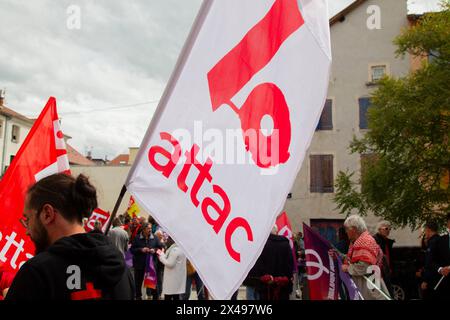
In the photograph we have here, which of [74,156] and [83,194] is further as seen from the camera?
[74,156]

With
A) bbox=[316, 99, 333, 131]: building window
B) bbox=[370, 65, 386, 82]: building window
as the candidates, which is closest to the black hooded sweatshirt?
bbox=[316, 99, 333, 131]: building window

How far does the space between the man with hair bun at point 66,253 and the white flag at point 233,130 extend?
501 mm

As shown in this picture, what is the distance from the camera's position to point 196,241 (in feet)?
9.11

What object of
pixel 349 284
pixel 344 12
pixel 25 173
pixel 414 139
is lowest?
pixel 349 284

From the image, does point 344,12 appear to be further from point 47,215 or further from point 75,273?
point 75,273

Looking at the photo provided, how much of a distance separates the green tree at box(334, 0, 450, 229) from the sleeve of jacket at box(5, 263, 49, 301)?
68.1 ft

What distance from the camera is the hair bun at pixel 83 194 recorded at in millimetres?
2297

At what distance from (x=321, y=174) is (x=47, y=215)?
28983 mm

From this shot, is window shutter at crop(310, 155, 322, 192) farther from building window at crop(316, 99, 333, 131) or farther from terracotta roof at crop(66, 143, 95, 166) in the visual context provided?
terracotta roof at crop(66, 143, 95, 166)

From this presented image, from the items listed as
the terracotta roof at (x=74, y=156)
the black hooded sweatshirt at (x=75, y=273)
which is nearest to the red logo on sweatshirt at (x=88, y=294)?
the black hooded sweatshirt at (x=75, y=273)

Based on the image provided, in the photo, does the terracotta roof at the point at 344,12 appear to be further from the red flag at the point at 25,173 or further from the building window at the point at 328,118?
the red flag at the point at 25,173

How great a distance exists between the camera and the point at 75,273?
209cm

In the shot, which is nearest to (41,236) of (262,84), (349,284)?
(262,84)
